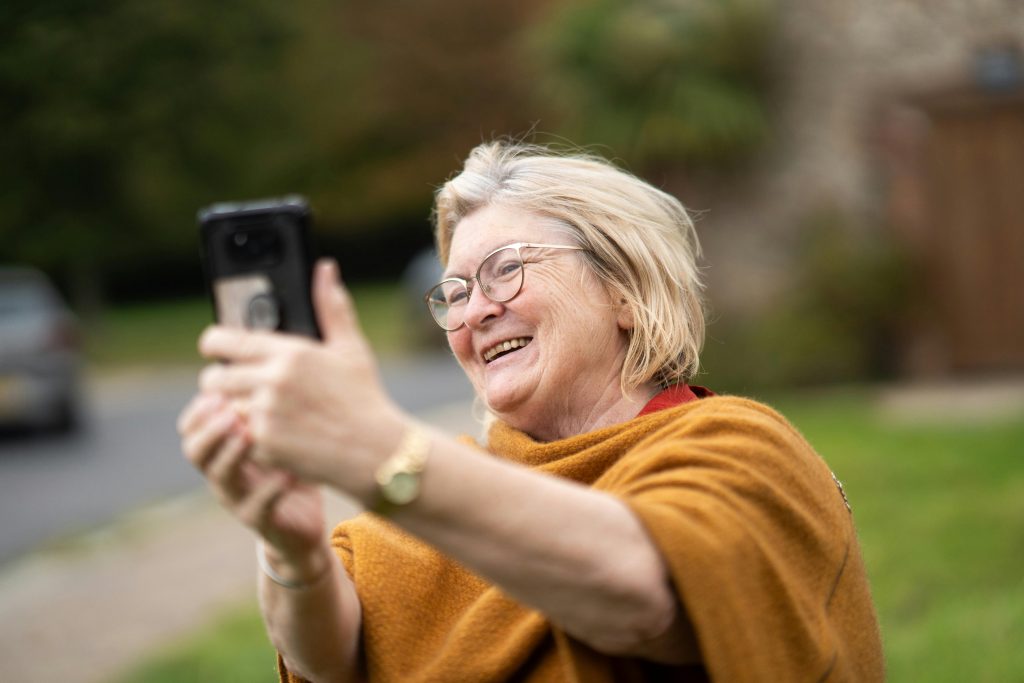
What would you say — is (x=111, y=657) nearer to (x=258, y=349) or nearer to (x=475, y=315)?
(x=475, y=315)

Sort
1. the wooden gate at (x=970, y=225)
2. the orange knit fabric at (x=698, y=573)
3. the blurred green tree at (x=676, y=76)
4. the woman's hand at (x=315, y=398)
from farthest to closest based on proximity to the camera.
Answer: the blurred green tree at (x=676, y=76) < the wooden gate at (x=970, y=225) < the orange knit fabric at (x=698, y=573) < the woman's hand at (x=315, y=398)

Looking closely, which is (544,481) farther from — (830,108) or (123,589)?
(830,108)

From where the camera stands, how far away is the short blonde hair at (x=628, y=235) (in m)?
2.36

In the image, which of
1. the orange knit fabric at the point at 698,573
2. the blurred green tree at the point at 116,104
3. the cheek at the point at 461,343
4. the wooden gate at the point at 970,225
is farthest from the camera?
the wooden gate at the point at 970,225

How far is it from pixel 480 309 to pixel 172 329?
1080 inches

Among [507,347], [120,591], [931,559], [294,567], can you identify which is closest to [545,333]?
[507,347]

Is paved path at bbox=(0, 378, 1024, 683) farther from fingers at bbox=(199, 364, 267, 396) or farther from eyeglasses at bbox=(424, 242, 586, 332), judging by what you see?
fingers at bbox=(199, 364, 267, 396)

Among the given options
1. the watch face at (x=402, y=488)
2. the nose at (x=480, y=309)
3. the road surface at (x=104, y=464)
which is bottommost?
the road surface at (x=104, y=464)

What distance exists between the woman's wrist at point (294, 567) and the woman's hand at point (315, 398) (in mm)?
329

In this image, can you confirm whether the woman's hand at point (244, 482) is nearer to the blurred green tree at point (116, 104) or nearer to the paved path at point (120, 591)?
the paved path at point (120, 591)

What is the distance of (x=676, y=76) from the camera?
12539 millimetres

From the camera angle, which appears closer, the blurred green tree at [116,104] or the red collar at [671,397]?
the red collar at [671,397]

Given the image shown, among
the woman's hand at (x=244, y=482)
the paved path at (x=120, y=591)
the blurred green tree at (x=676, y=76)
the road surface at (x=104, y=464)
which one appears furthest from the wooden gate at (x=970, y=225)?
the woman's hand at (x=244, y=482)

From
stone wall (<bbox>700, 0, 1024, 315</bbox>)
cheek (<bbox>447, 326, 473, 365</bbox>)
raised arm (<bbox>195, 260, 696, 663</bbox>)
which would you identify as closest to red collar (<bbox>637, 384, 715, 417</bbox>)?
cheek (<bbox>447, 326, 473, 365</bbox>)
